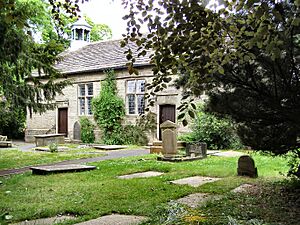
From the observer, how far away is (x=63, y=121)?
24125mm

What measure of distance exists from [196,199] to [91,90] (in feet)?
56.9

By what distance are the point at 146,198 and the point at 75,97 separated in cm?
1788

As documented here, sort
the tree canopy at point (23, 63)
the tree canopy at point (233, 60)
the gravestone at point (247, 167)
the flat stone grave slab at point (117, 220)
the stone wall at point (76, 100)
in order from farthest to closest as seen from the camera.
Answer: the stone wall at point (76, 100)
the tree canopy at point (23, 63)
the gravestone at point (247, 167)
the flat stone grave slab at point (117, 220)
the tree canopy at point (233, 60)

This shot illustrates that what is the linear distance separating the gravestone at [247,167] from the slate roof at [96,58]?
471 inches

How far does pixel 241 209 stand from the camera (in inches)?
202

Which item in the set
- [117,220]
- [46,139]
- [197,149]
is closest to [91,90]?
[46,139]

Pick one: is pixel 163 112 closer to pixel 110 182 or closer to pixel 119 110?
pixel 119 110

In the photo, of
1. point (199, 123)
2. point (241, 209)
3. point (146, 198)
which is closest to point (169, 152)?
point (199, 123)

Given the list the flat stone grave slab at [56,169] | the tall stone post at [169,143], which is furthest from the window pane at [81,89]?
the flat stone grave slab at [56,169]

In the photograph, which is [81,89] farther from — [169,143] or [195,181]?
[195,181]

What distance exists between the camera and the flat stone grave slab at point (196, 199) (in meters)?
5.57

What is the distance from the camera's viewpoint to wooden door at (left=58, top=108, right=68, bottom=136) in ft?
78.4

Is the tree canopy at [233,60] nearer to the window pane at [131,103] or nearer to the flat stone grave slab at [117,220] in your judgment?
the flat stone grave slab at [117,220]

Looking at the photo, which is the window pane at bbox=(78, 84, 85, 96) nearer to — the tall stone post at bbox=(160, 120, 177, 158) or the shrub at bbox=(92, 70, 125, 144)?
the shrub at bbox=(92, 70, 125, 144)
